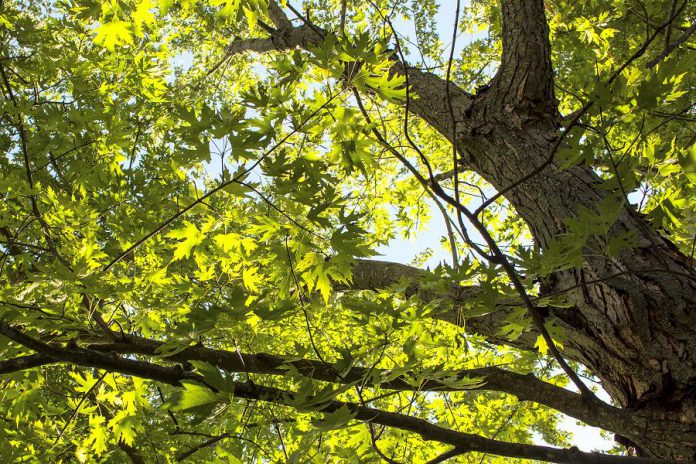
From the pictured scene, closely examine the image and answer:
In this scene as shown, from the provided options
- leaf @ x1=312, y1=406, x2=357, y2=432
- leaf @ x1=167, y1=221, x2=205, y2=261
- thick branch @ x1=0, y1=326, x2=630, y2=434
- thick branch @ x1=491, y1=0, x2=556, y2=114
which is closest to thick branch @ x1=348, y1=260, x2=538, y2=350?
thick branch @ x1=0, y1=326, x2=630, y2=434

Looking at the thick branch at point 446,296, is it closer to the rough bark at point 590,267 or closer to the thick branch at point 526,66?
the rough bark at point 590,267

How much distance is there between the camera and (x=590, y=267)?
92.2 inches

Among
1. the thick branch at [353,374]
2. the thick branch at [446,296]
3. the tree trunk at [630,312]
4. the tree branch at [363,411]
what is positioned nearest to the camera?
the tree branch at [363,411]

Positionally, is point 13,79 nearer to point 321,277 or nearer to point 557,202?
point 321,277

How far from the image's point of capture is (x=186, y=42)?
8.07 m

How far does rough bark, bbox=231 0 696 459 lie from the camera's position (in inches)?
79.4

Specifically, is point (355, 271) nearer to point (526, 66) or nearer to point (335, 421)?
point (526, 66)

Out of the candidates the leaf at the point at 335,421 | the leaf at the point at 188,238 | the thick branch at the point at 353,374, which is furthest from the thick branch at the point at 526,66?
the leaf at the point at 335,421

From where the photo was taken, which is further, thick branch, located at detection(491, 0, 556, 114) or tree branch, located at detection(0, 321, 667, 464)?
thick branch, located at detection(491, 0, 556, 114)

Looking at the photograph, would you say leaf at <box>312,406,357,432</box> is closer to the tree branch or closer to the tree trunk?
the tree branch

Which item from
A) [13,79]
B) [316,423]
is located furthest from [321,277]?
[13,79]

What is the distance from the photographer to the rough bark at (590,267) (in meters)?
2.02

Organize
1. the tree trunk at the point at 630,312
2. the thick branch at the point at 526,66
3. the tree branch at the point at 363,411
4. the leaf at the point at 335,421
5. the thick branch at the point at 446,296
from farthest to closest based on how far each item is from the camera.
A: the thick branch at the point at 526,66 → the thick branch at the point at 446,296 → the tree trunk at the point at 630,312 → the tree branch at the point at 363,411 → the leaf at the point at 335,421

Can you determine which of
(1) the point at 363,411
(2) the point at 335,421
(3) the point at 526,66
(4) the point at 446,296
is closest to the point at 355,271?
(4) the point at 446,296
